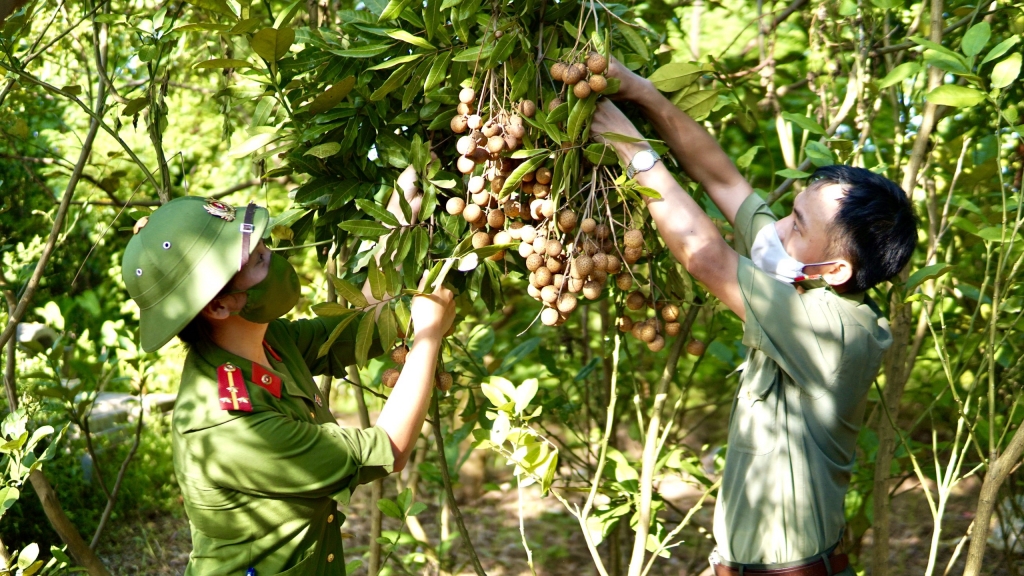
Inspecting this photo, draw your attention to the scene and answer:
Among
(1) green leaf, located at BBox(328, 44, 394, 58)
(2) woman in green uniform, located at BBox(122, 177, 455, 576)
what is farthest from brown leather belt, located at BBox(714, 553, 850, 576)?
(1) green leaf, located at BBox(328, 44, 394, 58)

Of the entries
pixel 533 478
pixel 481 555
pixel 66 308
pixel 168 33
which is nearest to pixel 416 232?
pixel 533 478

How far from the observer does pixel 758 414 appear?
180cm

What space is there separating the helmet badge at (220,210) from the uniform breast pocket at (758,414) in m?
1.05

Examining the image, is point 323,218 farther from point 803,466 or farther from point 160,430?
point 160,430

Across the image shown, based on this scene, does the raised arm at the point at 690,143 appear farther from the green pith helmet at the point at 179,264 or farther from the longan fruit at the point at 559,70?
the green pith helmet at the point at 179,264

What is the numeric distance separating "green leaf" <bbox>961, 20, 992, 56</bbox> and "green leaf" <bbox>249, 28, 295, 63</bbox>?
50.1 inches

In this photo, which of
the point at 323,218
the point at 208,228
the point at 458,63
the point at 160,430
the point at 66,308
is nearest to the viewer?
the point at 208,228

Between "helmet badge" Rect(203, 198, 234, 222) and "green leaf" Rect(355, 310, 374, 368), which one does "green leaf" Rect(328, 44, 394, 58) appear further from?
"green leaf" Rect(355, 310, 374, 368)

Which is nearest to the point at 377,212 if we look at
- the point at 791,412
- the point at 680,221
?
the point at 680,221

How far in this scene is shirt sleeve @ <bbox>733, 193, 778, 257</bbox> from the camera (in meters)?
1.84

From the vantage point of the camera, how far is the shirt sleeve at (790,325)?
5.39 ft

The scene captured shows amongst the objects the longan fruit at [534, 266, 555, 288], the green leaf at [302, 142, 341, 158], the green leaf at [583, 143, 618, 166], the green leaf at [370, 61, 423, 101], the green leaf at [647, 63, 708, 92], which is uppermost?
the green leaf at [370, 61, 423, 101]

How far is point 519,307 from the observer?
348 cm

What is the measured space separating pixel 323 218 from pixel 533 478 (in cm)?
71
